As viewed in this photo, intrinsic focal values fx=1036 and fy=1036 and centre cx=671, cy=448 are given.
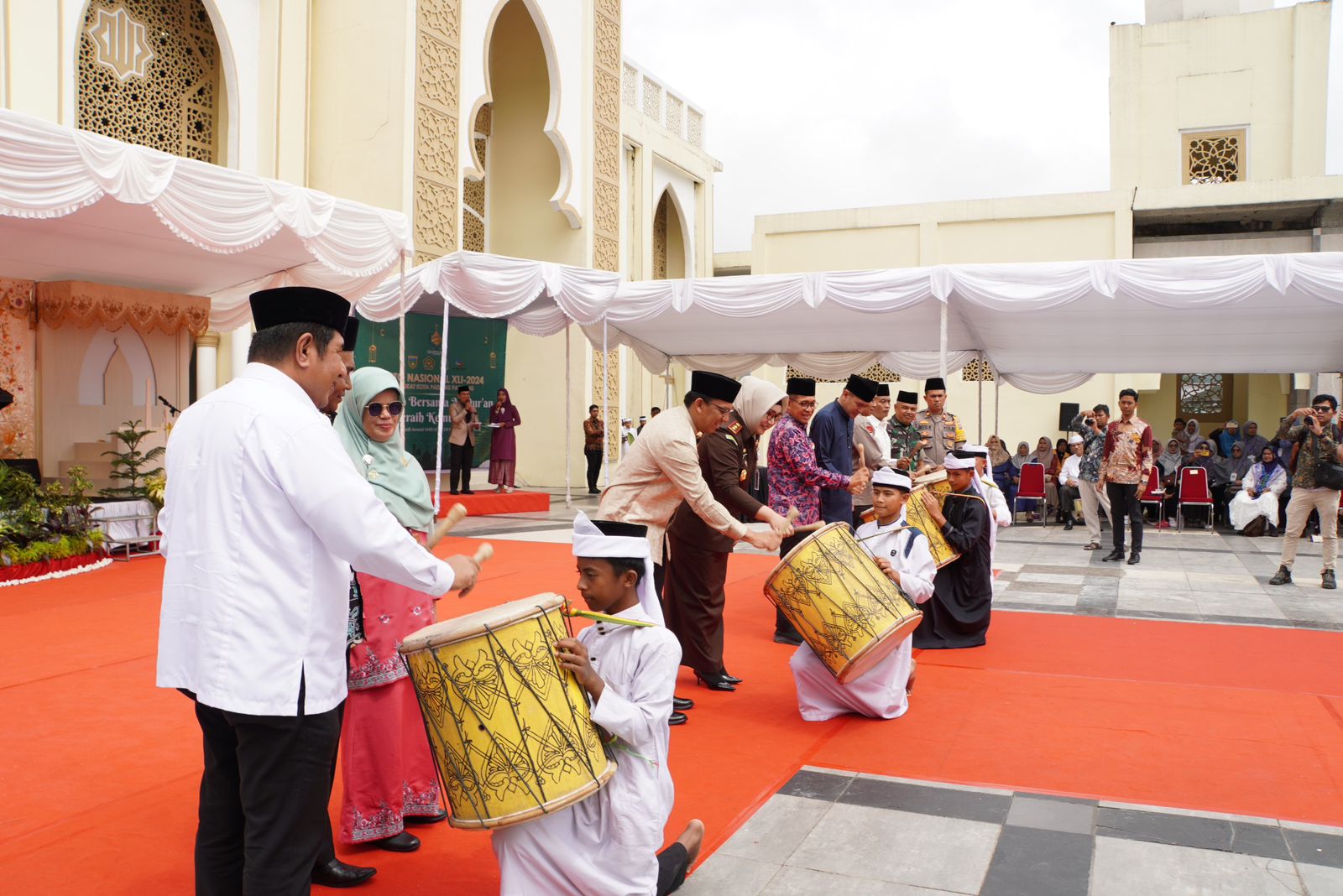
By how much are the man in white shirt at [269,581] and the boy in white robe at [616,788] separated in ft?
1.42

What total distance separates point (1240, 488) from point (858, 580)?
8.93 metres

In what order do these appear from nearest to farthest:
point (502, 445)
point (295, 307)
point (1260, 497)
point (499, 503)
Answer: point (295, 307)
point (1260, 497)
point (499, 503)
point (502, 445)

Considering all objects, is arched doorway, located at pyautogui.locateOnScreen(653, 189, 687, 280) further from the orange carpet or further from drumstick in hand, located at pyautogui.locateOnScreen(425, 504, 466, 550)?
drumstick in hand, located at pyautogui.locateOnScreen(425, 504, 466, 550)

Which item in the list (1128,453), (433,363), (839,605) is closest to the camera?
(839,605)

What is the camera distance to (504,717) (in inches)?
78.4

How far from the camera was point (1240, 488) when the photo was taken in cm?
1073

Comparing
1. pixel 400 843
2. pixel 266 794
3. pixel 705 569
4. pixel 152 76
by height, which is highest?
pixel 152 76

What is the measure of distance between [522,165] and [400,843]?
1309 centimetres

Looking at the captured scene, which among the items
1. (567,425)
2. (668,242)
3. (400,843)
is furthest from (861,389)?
(668,242)

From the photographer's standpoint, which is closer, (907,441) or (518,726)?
(518,726)

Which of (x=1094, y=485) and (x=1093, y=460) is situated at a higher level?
(x=1093, y=460)

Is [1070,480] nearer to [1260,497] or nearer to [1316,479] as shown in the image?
[1260,497]

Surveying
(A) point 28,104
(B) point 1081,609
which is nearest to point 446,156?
(A) point 28,104

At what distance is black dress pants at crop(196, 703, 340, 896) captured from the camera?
1.72m
